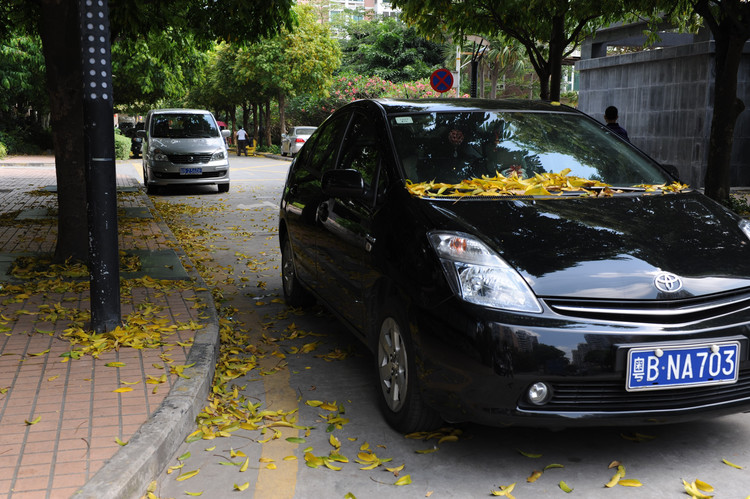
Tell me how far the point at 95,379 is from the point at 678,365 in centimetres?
293

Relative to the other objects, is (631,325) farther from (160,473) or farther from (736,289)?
(160,473)

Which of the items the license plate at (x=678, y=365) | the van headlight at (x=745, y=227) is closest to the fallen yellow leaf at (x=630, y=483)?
the license plate at (x=678, y=365)

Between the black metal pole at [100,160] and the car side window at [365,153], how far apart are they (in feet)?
4.64

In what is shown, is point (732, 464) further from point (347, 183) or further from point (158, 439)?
point (158, 439)

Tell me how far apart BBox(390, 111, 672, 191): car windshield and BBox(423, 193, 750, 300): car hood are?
0.40 m

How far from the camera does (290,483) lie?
10.7ft

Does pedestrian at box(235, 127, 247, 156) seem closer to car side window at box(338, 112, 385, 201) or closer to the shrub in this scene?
the shrub

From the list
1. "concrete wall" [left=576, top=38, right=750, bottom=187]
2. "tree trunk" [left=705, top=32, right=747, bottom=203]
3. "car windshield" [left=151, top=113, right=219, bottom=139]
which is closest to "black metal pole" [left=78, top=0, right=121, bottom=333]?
"tree trunk" [left=705, top=32, right=747, bottom=203]

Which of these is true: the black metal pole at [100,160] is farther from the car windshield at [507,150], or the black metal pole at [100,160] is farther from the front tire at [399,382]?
the front tire at [399,382]

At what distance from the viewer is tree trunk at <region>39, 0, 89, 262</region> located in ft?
23.4

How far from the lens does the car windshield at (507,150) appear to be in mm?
4191

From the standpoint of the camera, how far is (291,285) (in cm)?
619

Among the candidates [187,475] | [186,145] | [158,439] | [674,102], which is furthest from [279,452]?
[674,102]

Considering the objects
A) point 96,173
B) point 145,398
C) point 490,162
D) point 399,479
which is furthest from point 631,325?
point 96,173
